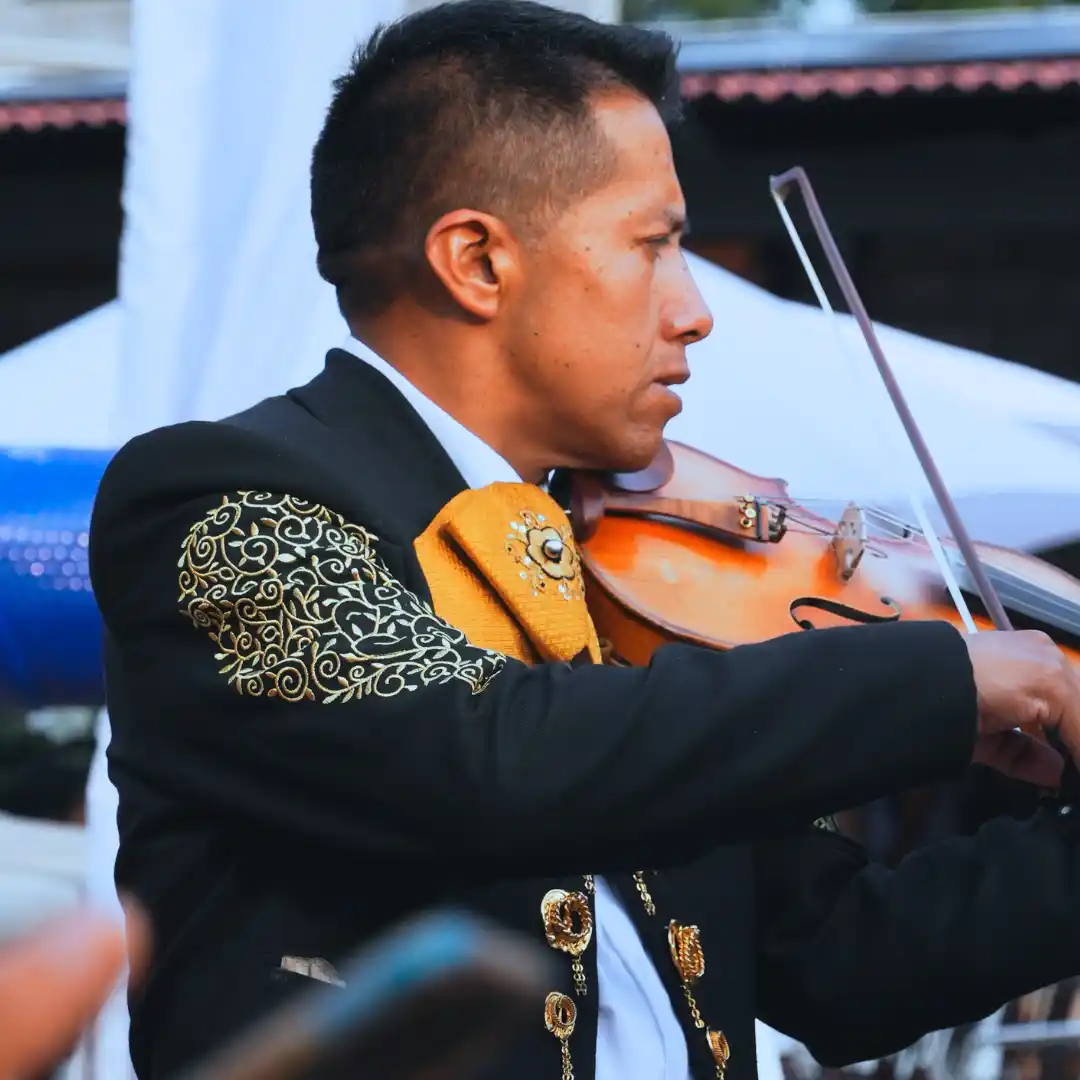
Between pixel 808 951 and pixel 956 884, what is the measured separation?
14 cm

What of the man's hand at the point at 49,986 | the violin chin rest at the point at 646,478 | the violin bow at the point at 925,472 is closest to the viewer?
the man's hand at the point at 49,986

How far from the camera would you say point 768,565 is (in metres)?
1.94

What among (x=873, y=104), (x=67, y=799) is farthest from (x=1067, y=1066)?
(x=873, y=104)

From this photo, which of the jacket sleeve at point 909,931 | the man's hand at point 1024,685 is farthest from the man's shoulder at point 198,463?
the jacket sleeve at point 909,931

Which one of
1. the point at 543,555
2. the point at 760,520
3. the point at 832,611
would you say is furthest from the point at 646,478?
the point at 543,555

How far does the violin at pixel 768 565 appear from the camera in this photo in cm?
171

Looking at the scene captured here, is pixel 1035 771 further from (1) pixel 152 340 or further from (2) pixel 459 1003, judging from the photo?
(1) pixel 152 340

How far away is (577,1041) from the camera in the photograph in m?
1.25

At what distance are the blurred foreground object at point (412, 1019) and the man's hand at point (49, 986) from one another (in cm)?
6

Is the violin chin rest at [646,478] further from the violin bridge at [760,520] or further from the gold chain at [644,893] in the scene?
the gold chain at [644,893]

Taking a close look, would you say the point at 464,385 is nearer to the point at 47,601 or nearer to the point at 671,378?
the point at 671,378

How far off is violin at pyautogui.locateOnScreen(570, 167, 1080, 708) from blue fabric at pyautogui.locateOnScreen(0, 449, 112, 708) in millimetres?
692

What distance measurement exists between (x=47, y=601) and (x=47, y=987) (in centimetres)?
177

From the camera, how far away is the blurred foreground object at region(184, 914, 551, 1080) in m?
0.51
